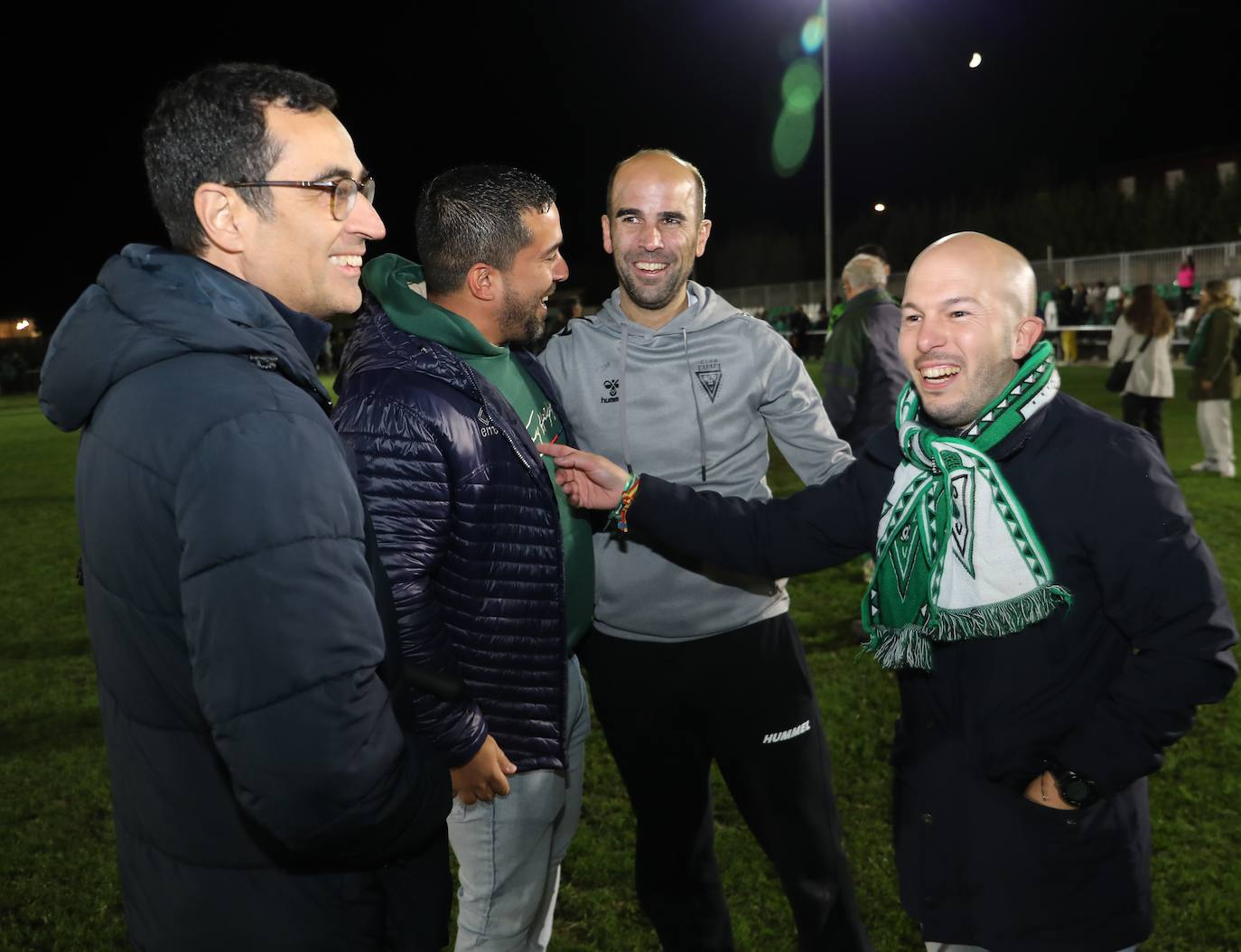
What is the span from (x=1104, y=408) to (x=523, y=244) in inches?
565

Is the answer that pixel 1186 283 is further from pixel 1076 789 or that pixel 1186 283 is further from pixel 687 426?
pixel 1076 789

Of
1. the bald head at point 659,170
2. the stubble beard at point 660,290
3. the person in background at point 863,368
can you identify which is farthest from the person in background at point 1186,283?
the stubble beard at point 660,290

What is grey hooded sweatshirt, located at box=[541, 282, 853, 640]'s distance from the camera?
2.99 meters

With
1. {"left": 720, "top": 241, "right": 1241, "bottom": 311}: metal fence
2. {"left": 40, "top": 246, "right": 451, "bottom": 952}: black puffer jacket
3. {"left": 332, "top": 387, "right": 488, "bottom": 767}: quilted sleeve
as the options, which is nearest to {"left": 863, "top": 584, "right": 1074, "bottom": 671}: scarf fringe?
{"left": 332, "top": 387, "right": 488, "bottom": 767}: quilted sleeve

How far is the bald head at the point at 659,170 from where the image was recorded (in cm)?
317

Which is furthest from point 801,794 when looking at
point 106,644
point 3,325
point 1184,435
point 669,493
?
point 3,325

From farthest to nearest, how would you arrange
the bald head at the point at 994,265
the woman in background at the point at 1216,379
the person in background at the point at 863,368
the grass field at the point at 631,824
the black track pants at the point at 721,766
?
the woman in background at the point at 1216,379 → the person in background at the point at 863,368 → the grass field at the point at 631,824 → the black track pants at the point at 721,766 → the bald head at the point at 994,265

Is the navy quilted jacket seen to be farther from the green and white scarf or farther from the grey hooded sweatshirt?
the green and white scarf

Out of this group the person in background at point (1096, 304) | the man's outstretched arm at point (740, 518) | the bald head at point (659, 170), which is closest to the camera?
the man's outstretched arm at point (740, 518)

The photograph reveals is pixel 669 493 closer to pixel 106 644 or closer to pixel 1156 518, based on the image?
pixel 1156 518

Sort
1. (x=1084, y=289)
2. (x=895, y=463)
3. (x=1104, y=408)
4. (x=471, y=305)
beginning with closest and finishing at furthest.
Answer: (x=895, y=463)
(x=471, y=305)
(x=1104, y=408)
(x=1084, y=289)

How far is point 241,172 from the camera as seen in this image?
1.76m

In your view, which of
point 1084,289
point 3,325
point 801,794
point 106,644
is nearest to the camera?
point 106,644

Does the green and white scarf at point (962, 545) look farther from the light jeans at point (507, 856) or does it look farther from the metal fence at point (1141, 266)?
the metal fence at point (1141, 266)
